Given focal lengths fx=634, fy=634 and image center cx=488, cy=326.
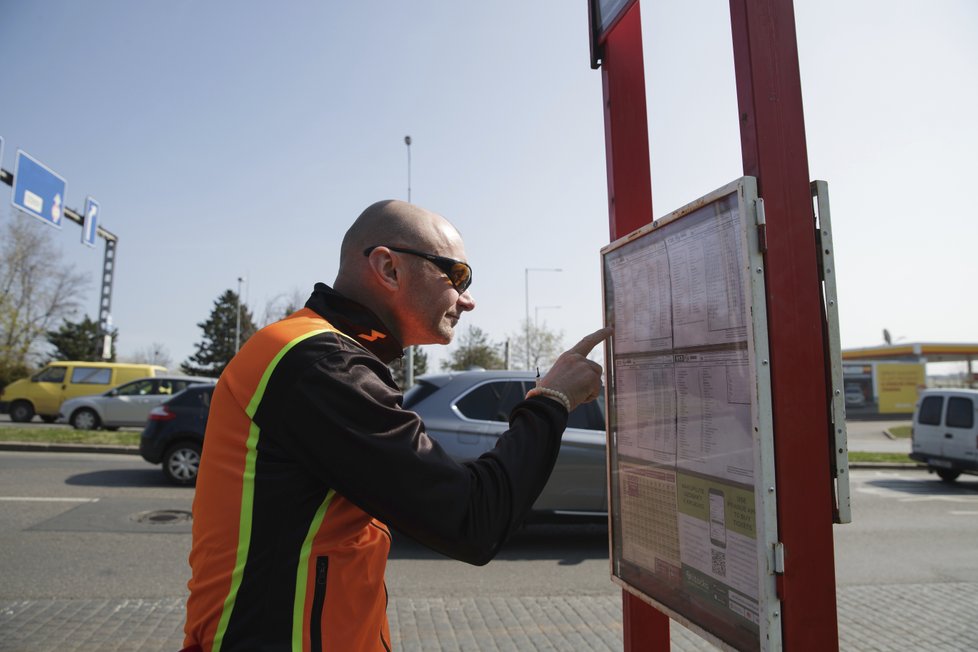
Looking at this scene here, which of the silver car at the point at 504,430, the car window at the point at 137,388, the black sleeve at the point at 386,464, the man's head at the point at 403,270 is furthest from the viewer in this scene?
the car window at the point at 137,388

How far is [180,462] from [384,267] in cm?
948

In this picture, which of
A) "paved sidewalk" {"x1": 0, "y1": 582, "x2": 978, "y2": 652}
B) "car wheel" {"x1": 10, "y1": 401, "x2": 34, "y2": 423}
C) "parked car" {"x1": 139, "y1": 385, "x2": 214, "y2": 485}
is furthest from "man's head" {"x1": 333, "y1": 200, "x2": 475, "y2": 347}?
"car wheel" {"x1": 10, "y1": 401, "x2": 34, "y2": 423}

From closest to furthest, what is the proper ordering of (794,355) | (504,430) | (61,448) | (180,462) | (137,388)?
(794,355), (504,430), (180,462), (61,448), (137,388)

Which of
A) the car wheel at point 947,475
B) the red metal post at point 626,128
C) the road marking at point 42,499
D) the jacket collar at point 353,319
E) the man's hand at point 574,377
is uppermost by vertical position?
the red metal post at point 626,128

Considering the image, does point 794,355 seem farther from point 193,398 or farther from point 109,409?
point 109,409

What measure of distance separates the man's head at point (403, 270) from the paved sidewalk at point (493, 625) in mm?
3062

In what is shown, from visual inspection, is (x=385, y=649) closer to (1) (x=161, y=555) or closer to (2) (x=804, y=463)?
(2) (x=804, y=463)

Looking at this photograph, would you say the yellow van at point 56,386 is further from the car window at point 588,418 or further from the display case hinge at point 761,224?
the display case hinge at point 761,224

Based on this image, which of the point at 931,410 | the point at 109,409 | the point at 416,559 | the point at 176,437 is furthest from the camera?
the point at 109,409

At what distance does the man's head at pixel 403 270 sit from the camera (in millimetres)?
1770

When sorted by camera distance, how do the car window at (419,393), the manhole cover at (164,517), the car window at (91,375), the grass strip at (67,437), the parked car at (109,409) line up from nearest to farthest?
the car window at (419,393) → the manhole cover at (164,517) → the grass strip at (67,437) → the parked car at (109,409) → the car window at (91,375)

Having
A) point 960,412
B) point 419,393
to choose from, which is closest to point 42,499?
point 419,393

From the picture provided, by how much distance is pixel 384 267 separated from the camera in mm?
1757

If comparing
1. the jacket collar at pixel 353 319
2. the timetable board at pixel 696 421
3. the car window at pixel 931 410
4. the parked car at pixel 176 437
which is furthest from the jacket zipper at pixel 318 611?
the car window at pixel 931 410
